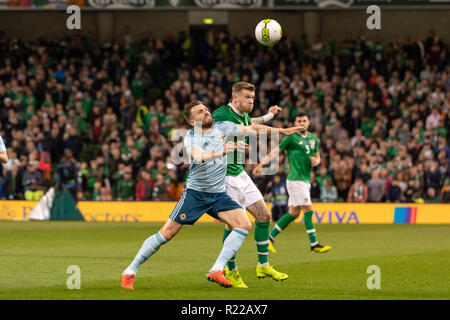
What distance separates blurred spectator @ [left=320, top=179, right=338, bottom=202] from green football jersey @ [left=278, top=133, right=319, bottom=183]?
25.6ft

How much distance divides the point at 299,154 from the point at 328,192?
26.4 ft

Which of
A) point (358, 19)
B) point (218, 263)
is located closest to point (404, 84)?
point (358, 19)

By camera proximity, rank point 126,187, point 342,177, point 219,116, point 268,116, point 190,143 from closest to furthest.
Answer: point 190,143, point 219,116, point 268,116, point 342,177, point 126,187

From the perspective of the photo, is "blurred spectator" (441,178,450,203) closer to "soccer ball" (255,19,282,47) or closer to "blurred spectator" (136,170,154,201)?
"blurred spectator" (136,170,154,201)

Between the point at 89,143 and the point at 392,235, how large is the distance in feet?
36.3

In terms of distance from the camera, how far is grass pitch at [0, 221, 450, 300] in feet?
30.0

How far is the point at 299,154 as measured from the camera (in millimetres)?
14844

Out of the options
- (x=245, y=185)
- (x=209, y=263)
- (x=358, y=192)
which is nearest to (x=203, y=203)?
(x=245, y=185)

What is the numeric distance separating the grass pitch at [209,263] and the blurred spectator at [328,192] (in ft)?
8.61

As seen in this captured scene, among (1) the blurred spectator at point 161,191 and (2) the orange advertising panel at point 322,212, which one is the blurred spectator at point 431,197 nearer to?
(2) the orange advertising panel at point 322,212

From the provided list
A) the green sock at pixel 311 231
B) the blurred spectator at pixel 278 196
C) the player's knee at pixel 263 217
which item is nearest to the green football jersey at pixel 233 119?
the player's knee at pixel 263 217

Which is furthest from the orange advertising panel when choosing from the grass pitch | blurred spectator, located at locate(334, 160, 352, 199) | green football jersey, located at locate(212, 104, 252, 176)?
green football jersey, located at locate(212, 104, 252, 176)

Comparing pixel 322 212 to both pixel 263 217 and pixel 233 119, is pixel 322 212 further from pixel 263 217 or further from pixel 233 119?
pixel 233 119

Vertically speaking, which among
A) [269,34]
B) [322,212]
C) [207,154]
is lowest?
[322,212]
